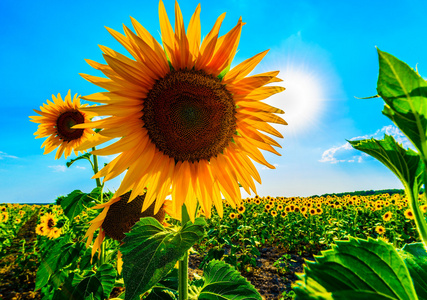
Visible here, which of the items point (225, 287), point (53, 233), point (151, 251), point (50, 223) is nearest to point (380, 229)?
point (225, 287)

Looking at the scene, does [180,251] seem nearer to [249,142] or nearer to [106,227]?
[249,142]

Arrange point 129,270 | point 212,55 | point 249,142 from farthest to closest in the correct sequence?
point 249,142 < point 212,55 < point 129,270

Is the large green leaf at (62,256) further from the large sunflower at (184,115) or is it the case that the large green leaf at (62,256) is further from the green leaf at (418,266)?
the green leaf at (418,266)

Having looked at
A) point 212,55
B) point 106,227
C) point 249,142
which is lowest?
point 106,227

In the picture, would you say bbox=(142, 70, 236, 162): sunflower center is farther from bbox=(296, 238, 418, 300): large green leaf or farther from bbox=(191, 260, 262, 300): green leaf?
bbox=(296, 238, 418, 300): large green leaf

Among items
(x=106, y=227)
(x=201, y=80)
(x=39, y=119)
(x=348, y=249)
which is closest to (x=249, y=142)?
(x=201, y=80)

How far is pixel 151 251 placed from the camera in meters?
1.22

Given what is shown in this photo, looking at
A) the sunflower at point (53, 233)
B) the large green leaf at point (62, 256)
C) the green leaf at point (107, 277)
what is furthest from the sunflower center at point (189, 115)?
the sunflower at point (53, 233)

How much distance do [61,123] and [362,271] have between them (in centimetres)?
427

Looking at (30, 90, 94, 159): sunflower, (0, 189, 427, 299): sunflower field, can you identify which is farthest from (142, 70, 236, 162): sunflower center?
(30, 90, 94, 159): sunflower

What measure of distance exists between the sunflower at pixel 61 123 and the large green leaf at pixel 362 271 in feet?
12.7

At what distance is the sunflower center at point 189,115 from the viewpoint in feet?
5.58

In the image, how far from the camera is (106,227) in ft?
7.38

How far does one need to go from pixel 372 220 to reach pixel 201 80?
10.9m
